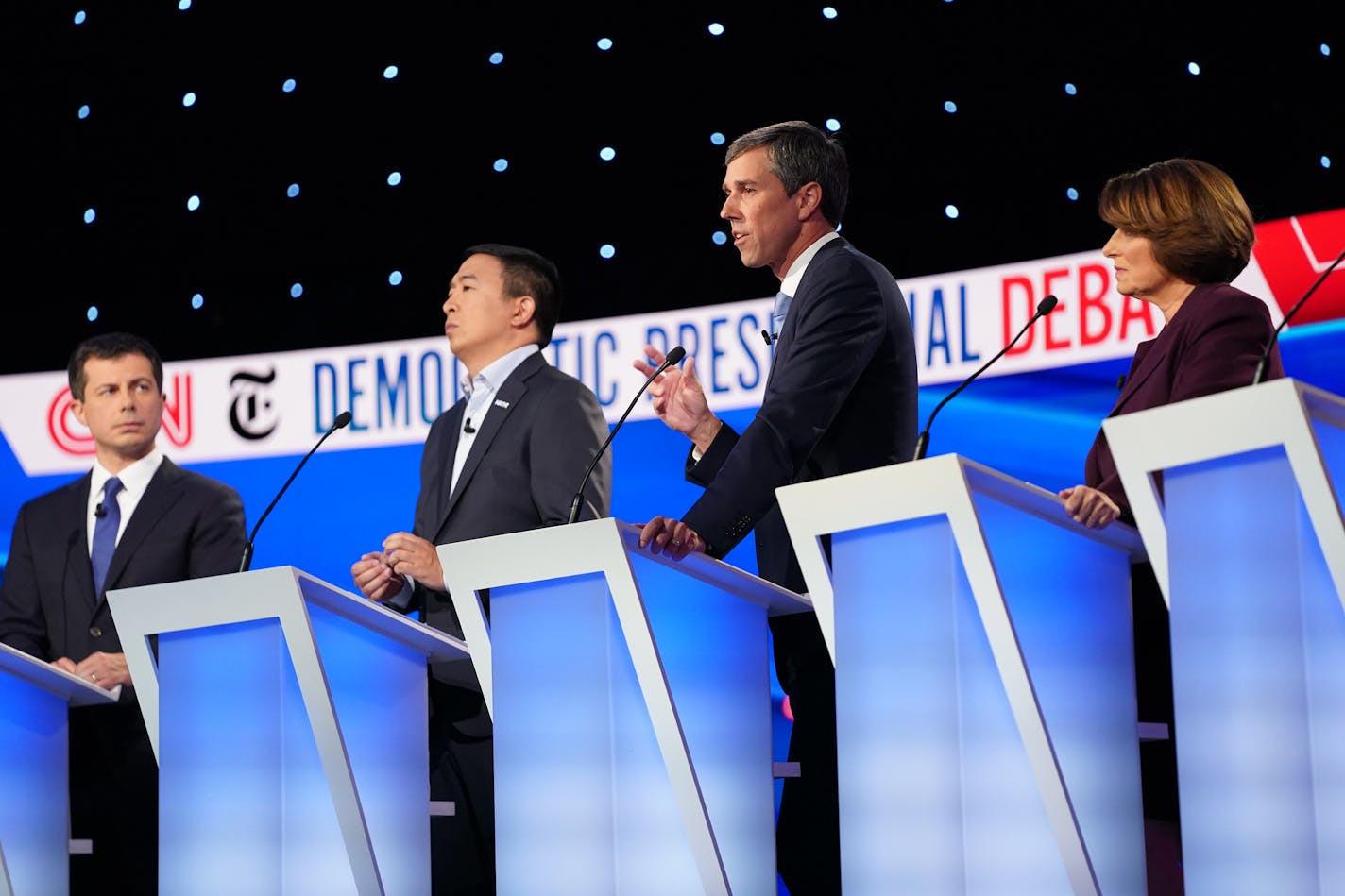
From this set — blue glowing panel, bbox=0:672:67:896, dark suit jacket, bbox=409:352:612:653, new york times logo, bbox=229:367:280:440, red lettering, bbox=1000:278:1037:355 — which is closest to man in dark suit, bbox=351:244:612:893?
dark suit jacket, bbox=409:352:612:653

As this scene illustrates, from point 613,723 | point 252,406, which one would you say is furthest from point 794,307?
point 252,406

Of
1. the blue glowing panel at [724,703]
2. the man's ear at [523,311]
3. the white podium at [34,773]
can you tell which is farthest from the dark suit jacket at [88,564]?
the blue glowing panel at [724,703]

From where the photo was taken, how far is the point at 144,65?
5223 millimetres

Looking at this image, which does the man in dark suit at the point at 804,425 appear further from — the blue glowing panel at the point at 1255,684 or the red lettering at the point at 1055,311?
the red lettering at the point at 1055,311

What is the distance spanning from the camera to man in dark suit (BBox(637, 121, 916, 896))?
2.65 metres

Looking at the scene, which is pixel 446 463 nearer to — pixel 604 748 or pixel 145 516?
pixel 145 516

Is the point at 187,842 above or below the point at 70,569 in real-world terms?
below

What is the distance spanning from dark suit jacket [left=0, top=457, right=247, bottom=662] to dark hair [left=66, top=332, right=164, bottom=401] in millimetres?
316

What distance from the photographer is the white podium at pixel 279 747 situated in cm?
253

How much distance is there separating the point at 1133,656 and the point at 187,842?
52.3 inches

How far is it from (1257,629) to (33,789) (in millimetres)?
1955

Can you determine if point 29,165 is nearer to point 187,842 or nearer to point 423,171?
point 423,171

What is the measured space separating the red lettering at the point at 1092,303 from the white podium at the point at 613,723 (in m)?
2.05

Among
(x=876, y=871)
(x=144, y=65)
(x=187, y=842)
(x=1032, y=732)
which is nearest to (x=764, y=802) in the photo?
(x=876, y=871)
